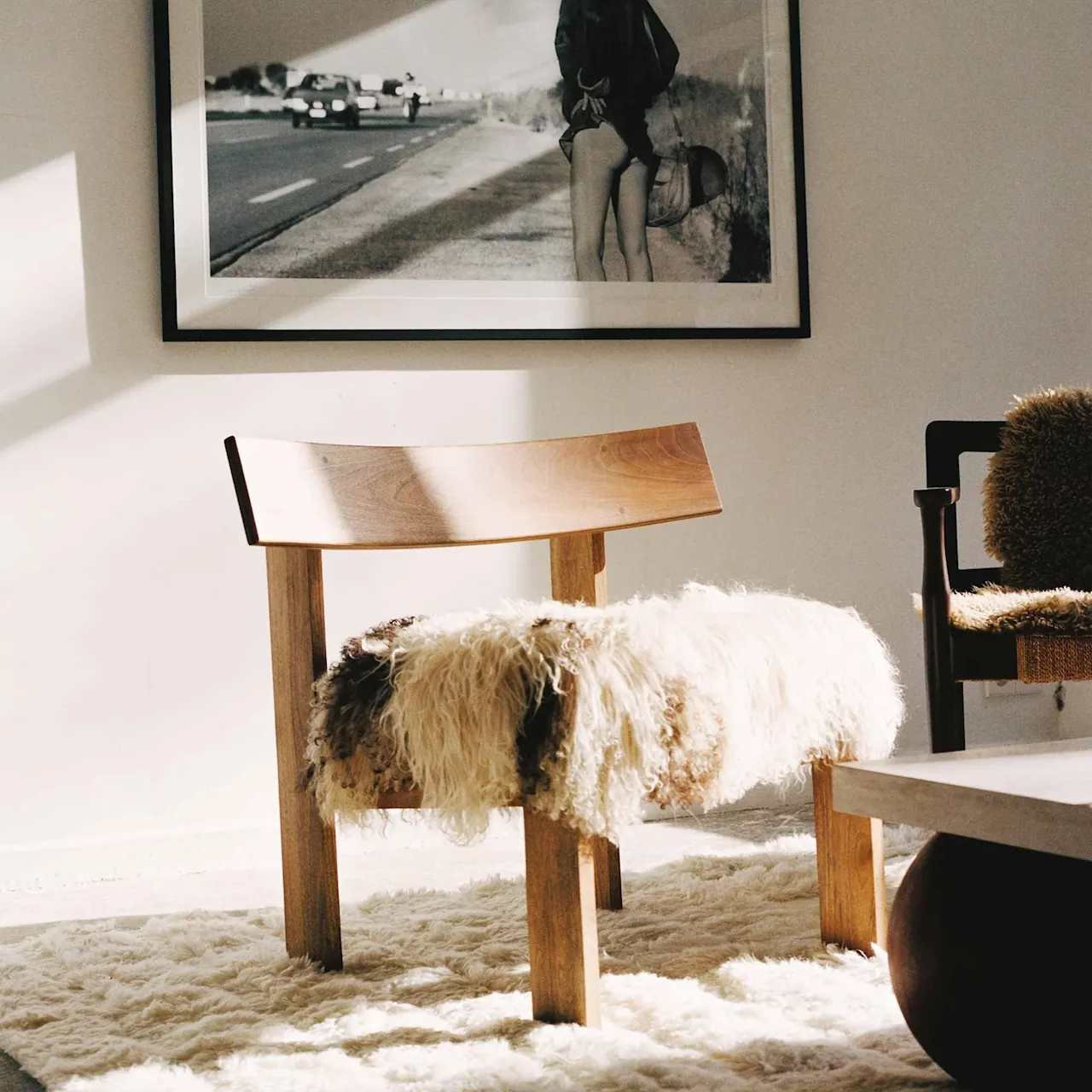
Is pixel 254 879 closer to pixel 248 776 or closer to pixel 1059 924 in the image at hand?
pixel 248 776

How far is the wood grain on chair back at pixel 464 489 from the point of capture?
151cm

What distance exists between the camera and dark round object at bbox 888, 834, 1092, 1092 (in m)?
1.02

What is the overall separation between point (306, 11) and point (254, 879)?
151 cm

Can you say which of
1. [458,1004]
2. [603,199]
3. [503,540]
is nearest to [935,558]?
[503,540]

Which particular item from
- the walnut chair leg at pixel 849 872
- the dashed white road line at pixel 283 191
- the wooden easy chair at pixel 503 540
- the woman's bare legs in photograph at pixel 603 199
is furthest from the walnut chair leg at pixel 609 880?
the dashed white road line at pixel 283 191

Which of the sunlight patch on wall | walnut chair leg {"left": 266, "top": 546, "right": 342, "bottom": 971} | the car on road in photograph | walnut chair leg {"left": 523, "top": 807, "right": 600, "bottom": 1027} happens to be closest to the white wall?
the sunlight patch on wall

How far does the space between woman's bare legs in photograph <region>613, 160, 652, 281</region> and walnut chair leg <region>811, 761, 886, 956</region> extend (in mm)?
1231

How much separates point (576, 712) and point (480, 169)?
1429 mm

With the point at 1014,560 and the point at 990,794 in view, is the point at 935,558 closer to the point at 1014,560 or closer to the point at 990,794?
the point at 1014,560

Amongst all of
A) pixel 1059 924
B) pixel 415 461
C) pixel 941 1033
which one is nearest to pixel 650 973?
pixel 941 1033

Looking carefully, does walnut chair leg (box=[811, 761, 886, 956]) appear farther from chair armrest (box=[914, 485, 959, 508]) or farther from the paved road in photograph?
the paved road in photograph

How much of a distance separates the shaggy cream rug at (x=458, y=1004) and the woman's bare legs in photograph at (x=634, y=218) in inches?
46.0

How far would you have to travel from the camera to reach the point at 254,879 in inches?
83.6

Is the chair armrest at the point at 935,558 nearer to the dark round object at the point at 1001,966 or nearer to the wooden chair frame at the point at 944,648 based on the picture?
the wooden chair frame at the point at 944,648
